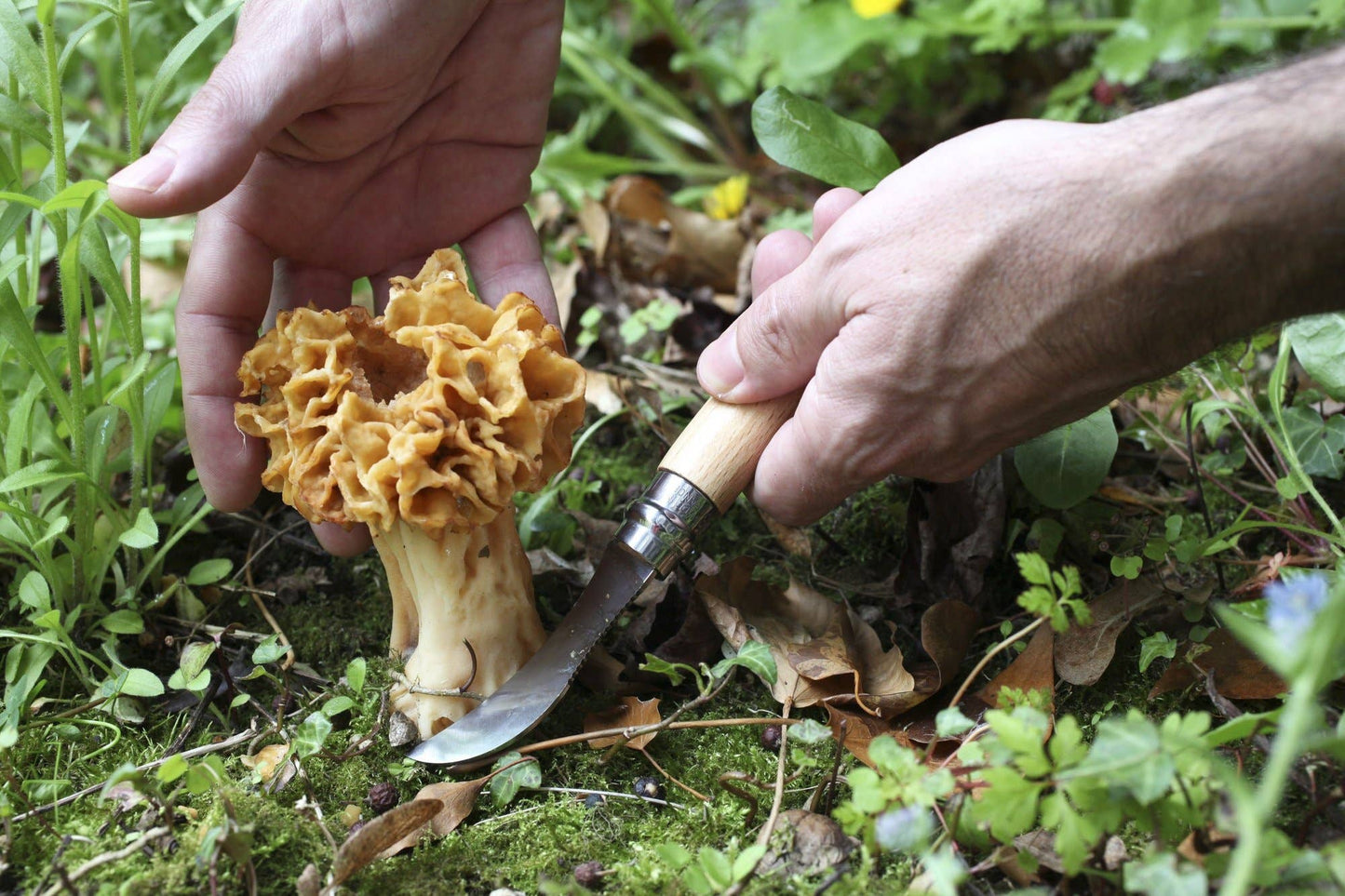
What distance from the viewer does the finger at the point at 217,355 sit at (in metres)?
2.11

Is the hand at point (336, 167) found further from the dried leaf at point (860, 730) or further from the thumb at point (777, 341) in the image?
the dried leaf at point (860, 730)

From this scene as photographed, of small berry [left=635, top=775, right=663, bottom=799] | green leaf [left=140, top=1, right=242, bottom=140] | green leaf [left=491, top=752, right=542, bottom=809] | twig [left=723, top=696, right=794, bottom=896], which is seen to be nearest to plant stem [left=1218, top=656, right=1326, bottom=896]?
twig [left=723, top=696, right=794, bottom=896]

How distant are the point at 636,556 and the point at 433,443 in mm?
428

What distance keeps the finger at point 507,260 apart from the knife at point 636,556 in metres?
0.69

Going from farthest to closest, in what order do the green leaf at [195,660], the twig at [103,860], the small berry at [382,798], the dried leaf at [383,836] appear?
1. the green leaf at [195,660]
2. the small berry at [382,798]
3. the dried leaf at [383,836]
4. the twig at [103,860]

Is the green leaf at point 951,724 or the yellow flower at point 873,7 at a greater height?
the yellow flower at point 873,7

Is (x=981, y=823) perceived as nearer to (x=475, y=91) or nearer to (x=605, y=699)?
(x=605, y=699)

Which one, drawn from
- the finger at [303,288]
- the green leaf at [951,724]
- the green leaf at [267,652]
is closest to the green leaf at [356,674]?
the green leaf at [267,652]

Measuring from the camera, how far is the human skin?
1.42m

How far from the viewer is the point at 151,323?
10.2ft

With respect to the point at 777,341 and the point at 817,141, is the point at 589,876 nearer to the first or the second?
the point at 777,341

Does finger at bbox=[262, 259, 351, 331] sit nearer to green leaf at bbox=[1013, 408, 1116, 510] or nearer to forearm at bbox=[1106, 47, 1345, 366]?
green leaf at bbox=[1013, 408, 1116, 510]

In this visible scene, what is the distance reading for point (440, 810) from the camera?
1741mm

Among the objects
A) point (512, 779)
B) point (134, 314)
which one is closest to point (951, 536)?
point (512, 779)
